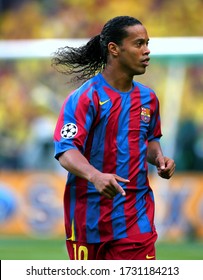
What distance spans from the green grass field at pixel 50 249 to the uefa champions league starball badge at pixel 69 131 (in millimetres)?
5638

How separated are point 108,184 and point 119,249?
2.20 feet

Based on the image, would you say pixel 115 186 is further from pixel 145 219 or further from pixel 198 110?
pixel 198 110

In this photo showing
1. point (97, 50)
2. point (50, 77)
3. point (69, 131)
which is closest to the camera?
point (69, 131)

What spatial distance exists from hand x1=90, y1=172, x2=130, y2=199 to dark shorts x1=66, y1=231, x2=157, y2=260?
20.9 inches

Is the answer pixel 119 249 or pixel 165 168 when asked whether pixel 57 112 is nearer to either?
pixel 165 168

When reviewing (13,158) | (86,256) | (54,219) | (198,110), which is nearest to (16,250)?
(54,219)

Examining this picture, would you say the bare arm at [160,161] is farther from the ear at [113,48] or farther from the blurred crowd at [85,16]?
the blurred crowd at [85,16]

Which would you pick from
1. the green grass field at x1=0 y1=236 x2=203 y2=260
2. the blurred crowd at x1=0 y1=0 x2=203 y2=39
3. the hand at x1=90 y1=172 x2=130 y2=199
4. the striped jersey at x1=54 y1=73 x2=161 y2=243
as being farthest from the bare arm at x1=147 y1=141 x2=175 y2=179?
the blurred crowd at x1=0 y1=0 x2=203 y2=39

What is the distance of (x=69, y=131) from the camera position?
572 centimetres

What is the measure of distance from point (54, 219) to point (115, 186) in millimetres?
9243

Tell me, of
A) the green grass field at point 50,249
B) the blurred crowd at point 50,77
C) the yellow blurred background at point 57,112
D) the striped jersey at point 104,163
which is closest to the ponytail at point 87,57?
the striped jersey at point 104,163

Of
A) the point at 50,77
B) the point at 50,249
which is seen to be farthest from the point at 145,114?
the point at 50,77

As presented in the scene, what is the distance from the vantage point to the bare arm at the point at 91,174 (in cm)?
529

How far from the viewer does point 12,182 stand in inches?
595
